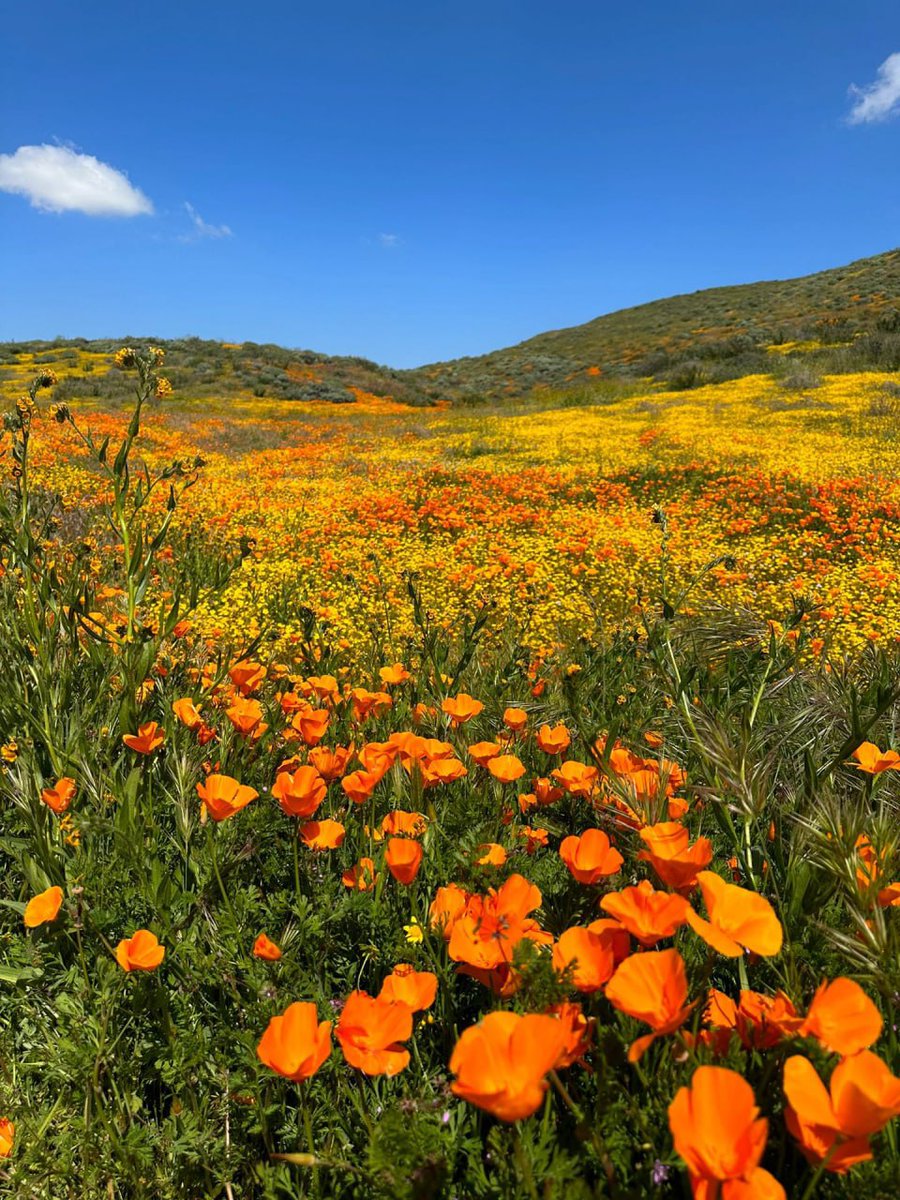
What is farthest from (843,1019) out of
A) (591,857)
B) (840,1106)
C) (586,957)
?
(591,857)

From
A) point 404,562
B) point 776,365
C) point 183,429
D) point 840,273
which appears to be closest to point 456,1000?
point 404,562

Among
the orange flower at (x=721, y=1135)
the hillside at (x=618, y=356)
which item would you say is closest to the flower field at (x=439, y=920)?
the orange flower at (x=721, y=1135)

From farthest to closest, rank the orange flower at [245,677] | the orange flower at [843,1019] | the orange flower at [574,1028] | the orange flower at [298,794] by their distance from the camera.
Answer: the orange flower at [245,677], the orange flower at [298,794], the orange flower at [574,1028], the orange flower at [843,1019]

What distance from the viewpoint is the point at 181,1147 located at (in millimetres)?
1289

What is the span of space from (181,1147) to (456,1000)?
623 mm

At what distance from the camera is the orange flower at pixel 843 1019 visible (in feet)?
2.80

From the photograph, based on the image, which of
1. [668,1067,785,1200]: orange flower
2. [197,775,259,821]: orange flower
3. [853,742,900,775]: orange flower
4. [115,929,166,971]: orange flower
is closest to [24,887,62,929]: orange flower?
[115,929,166,971]: orange flower

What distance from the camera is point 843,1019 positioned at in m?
0.88

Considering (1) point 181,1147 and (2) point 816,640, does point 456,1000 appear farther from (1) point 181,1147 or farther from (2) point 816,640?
(2) point 816,640

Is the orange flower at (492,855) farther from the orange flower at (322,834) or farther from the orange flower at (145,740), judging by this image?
the orange flower at (145,740)

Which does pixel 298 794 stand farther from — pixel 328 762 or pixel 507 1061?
pixel 507 1061

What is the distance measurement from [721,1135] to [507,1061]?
27 centimetres

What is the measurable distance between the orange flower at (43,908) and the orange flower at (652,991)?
1.16 m

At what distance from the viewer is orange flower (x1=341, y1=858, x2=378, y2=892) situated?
1695 mm
